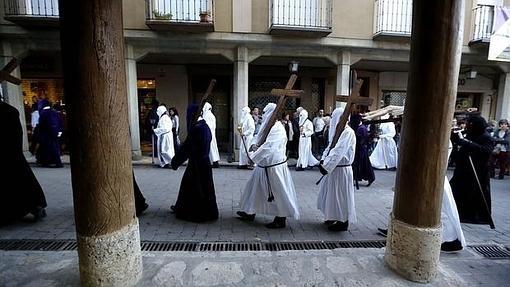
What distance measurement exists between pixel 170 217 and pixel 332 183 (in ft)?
8.47

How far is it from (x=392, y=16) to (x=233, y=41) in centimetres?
556

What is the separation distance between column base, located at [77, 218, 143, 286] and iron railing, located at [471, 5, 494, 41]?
12.9m

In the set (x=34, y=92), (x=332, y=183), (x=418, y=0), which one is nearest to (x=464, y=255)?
(x=332, y=183)

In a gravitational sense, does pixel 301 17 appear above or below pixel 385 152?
above

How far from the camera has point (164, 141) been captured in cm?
934

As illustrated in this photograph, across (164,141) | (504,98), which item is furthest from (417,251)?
(504,98)

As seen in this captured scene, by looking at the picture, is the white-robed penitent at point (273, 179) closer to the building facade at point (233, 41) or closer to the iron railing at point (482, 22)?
the building facade at point (233, 41)

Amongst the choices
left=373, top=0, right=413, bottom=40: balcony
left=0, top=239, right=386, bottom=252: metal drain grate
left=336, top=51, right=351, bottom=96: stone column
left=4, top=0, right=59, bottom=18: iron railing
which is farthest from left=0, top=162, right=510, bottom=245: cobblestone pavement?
left=373, top=0, right=413, bottom=40: balcony

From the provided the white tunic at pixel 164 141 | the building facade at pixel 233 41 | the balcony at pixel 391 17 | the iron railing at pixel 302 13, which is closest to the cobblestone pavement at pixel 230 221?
the white tunic at pixel 164 141

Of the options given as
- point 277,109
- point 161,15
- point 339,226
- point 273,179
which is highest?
point 161,15

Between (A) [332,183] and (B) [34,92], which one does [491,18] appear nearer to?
(A) [332,183]

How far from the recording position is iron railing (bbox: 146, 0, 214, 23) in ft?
31.9

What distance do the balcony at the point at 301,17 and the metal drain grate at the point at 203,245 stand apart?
7.33 metres

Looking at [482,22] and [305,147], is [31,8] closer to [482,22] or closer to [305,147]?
[305,147]
